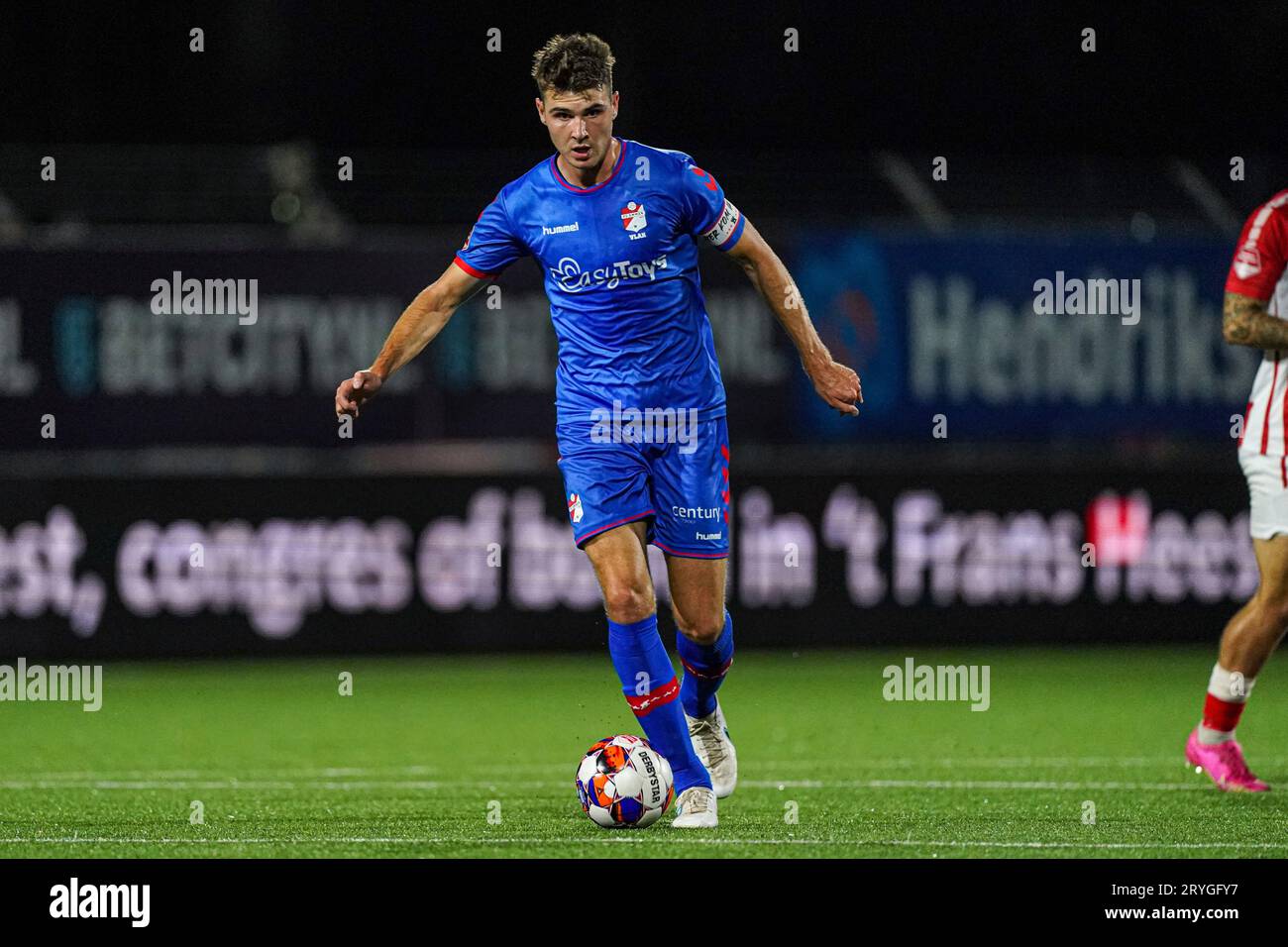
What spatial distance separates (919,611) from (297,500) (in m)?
4.11

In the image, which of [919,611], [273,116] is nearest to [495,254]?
[919,611]

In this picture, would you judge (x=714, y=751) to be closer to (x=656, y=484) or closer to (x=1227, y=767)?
(x=656, y=484)

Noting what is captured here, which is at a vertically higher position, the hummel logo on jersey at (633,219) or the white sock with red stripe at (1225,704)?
the hummel logo on jersey at (633,219)

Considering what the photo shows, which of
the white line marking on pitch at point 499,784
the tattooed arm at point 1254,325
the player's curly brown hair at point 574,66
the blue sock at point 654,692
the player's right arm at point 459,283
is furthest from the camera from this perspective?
the white line marking on pitch at point 499,784

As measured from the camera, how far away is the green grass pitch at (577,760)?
21.2 ft

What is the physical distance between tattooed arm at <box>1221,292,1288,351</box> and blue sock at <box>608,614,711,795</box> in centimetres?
242

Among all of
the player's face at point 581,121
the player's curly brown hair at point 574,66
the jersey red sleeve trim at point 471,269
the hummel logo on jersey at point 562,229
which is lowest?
the jersey red sleeve trim at point 471,269

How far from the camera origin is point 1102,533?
14.1 meters

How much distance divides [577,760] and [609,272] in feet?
10.0

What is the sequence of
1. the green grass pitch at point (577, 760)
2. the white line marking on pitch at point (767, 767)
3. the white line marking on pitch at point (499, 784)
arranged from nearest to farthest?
the green grass pitch at point (577, 760)
the white line marking on pitch at point (499, 784)
the white line marking on pitch at point (767, 767)

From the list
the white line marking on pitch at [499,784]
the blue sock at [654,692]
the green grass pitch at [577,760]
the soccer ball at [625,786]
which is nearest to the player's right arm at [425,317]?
the blue sock at [654,692]

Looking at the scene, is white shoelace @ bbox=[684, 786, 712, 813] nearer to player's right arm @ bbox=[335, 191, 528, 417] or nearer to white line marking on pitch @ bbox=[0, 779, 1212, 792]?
white line marking on pitch @ bbox=[0, 779, 1212, 792]

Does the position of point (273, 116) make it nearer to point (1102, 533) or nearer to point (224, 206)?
point (224, 206)

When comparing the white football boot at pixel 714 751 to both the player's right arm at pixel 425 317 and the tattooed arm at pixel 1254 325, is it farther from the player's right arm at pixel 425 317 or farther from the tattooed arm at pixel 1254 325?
the tattooed arm at pixel 1254 325
